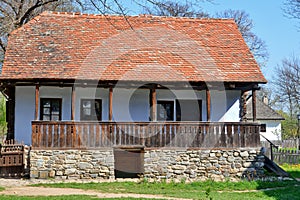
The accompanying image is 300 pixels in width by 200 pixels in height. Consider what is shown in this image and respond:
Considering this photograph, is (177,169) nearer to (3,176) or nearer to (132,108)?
(132,108)

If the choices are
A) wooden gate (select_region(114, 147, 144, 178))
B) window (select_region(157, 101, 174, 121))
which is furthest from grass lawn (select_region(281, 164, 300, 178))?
wooden gate (select_region(114, 147, 144, 178))

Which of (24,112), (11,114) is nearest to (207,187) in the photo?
(24,112)

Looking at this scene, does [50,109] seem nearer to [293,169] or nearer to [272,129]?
[293,169]

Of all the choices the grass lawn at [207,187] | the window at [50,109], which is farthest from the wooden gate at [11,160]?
the grass lawn at [207,187]

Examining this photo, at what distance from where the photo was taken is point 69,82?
54.5 feet

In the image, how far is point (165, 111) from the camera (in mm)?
18844

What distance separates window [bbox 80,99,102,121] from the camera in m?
18.2

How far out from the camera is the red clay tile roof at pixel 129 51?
17.2 m

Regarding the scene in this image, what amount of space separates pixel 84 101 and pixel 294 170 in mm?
10104

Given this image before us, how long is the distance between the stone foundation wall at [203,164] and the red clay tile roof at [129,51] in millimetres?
2938

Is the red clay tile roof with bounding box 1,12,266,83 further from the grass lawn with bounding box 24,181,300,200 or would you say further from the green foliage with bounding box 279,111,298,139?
the green foliage with bounding box 279,111,298,139

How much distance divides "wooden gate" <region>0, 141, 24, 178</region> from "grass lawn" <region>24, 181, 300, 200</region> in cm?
221

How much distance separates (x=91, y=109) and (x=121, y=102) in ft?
4.38

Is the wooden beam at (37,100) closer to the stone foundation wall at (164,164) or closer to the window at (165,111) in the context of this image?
the stone foundation wall at (164,164)
